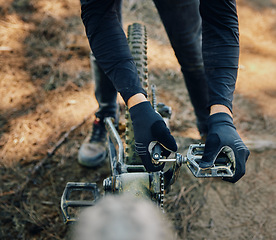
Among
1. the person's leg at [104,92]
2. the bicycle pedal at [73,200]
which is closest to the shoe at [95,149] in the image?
the person's leg at [104,92]

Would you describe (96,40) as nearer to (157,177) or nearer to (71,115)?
(157,177)

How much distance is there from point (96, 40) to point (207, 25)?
465 mm

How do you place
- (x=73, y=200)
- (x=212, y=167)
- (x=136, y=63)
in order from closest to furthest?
(x=212, y=167)
(x=73, y=200)
(x=136, y=63)

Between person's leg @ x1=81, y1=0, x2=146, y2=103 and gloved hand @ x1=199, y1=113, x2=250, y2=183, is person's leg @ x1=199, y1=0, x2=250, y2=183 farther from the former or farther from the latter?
person's leg @ x1=81, y1=0, x2=146, y2=103

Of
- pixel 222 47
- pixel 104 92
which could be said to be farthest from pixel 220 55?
pixel 104 92

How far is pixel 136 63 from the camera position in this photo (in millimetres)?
1250

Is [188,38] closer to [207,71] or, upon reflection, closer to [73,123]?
[207,71]

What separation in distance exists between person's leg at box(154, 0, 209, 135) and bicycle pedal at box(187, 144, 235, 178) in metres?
0.72

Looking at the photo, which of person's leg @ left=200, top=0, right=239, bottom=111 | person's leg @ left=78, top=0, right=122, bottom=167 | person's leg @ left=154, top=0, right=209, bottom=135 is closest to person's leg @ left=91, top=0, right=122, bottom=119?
person's leg @ left=78, top=0, right=122, bottom=167

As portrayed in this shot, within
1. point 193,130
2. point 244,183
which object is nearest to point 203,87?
point 193,130

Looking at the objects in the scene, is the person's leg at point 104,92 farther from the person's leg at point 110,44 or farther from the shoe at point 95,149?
→ the person's leg at point 110,44

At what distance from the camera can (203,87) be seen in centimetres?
156

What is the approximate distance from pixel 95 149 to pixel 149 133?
0.85 metres

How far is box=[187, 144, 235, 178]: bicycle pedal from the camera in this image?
81 centimetres
